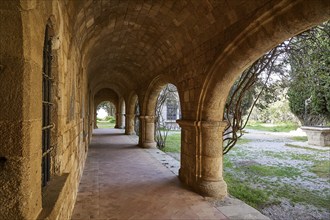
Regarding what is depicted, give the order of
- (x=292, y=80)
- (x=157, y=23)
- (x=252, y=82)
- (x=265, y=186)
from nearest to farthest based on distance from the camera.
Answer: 1. (x=157, y=23)
2. (x=252, y=82)
3. (x=265, y=186)
4. (x=292, y=80)

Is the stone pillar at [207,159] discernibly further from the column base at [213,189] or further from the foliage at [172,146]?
the foliage at [172,146]

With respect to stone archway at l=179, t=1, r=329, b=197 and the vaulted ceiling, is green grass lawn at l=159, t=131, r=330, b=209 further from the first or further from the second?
the vaulted ceiling

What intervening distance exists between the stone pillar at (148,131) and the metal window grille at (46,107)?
725 cm

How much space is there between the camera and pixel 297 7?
2.51 m

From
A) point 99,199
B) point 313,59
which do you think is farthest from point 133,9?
point 313,59

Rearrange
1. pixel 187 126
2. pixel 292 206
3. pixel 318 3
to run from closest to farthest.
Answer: pixel 318 3
pixel 292 206
pixel 187 126

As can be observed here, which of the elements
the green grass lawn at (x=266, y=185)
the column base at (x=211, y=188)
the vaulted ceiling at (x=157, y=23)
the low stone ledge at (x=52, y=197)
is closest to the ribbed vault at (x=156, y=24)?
the vaulted ceiling at (x=157, y=23)

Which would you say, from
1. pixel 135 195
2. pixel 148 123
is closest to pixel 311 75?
pixel 135 195

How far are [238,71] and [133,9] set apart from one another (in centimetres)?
210

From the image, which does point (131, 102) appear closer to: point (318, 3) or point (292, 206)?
point (292, 206)

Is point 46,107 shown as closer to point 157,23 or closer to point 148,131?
point 157,23

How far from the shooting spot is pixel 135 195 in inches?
167

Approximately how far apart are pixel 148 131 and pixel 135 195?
17.3 ft

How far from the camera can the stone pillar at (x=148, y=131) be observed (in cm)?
938
